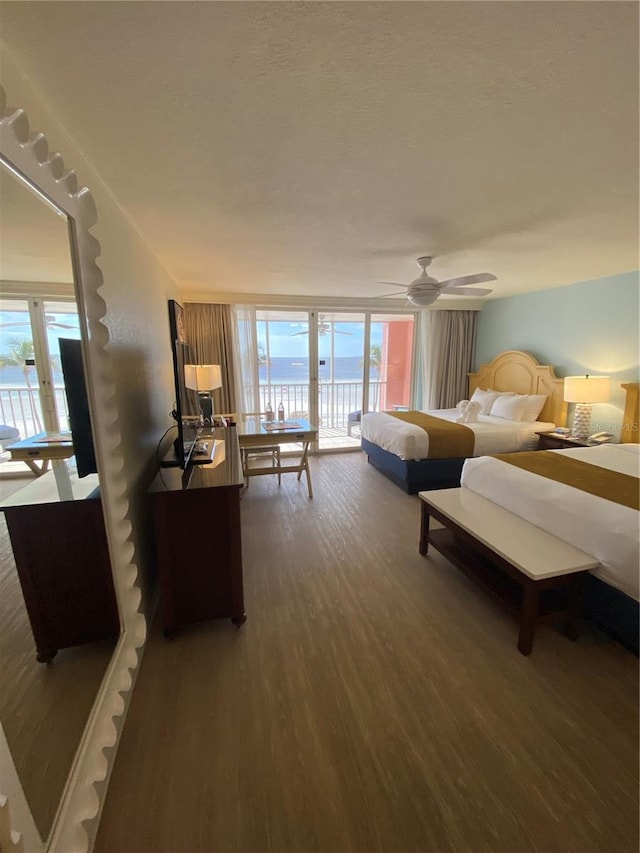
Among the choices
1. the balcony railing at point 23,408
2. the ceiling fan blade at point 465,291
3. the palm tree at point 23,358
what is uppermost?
the ceiling fan blade at point 465,291

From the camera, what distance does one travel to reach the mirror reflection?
812mm

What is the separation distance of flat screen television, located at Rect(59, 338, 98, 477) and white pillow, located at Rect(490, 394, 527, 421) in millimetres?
4534

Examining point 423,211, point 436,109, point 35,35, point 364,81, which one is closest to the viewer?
point 35,35

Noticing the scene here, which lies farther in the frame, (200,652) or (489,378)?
(489,378)

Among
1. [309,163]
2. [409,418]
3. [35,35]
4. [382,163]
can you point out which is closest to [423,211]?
[382,163]

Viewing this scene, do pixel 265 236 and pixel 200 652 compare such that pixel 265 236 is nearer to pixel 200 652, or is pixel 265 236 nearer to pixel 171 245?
pixel 171 245

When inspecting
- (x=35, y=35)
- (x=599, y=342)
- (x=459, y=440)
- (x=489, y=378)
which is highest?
(x=35, y=35)

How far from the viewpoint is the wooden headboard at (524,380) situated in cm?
418

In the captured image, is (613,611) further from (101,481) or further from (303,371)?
(303,371)

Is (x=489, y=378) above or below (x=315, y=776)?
above

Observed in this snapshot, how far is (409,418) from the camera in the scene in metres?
4.27

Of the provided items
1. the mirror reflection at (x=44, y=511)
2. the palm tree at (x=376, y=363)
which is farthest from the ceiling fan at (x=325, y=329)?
the mirror reflection at (x=44, y=511)

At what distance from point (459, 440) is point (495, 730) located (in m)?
2.64

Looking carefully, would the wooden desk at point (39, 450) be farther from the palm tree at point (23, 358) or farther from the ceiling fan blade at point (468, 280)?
the ceiling fan blade at point (468, 280)
